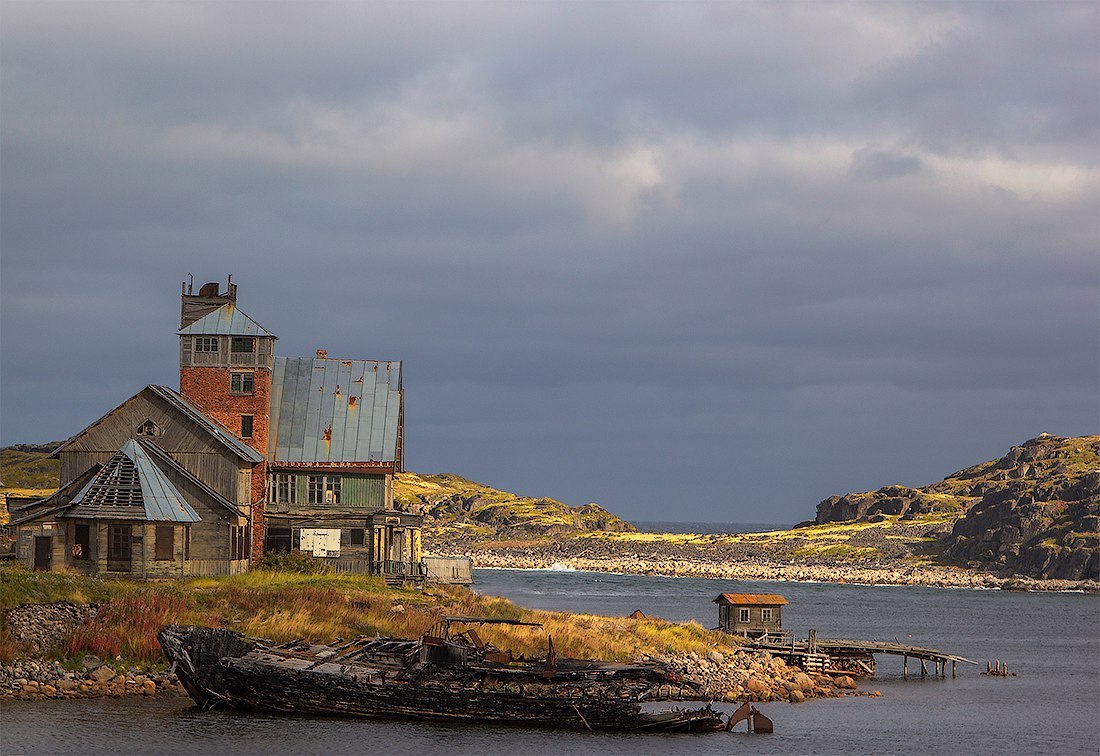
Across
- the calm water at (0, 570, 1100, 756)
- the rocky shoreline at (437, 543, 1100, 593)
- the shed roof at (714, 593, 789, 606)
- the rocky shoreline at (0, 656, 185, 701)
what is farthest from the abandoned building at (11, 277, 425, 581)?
the rocky shoreline at (437, 543, 1100, 593)

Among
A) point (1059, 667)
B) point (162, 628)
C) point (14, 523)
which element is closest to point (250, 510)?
point (14, 523)

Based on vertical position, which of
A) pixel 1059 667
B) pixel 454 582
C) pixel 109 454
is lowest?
pixel 1059 667

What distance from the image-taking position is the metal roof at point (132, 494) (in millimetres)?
58019

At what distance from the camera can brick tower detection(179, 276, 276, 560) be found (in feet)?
218

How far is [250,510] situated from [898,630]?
49.1m

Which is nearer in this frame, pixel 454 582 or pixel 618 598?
pixel 454 582

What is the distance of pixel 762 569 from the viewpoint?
6737 inches

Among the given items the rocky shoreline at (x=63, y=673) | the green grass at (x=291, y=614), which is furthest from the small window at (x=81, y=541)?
the rocky shoreline at (x=63, y=673)

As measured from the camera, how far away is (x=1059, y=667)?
255 ft

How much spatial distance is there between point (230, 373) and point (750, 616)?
90.2 ft

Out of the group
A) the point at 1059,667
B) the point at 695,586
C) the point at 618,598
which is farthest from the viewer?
the point at 695,586

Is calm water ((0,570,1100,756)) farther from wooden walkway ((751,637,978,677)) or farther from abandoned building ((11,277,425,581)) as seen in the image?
abandoned building ((11,277,425,581))

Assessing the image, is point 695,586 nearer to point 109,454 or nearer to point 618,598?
point 618,598

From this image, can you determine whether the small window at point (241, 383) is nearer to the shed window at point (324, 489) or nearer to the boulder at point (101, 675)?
the shed window at point (324, 489)
